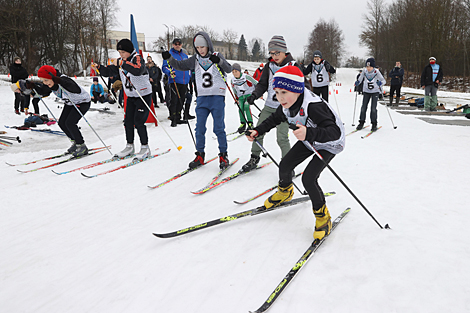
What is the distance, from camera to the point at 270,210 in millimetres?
3203

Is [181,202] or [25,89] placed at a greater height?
[25,89]

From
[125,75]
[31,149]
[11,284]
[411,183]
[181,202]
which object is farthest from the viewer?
[31,149]

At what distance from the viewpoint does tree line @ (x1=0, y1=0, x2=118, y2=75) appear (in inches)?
859

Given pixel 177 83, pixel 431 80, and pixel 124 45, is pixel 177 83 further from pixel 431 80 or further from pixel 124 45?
pixel 431 80

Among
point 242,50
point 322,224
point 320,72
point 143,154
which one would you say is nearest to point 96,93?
point 143,154

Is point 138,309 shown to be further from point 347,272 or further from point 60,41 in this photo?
point 60,41

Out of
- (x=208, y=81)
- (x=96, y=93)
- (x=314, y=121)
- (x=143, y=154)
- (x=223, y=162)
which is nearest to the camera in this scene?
(x=314, y=121)

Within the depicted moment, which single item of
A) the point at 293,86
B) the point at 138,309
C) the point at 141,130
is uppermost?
the point at 293,86

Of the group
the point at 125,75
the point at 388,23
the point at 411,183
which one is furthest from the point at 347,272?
the point at 388,23

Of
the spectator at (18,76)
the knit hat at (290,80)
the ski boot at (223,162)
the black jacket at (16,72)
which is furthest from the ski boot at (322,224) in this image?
the black jacket at (16,72)

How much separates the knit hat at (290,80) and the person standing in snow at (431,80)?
11184mm

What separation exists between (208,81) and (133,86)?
1.75 m

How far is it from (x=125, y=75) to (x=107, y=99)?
8512 millimetres

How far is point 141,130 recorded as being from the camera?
18.2ft
